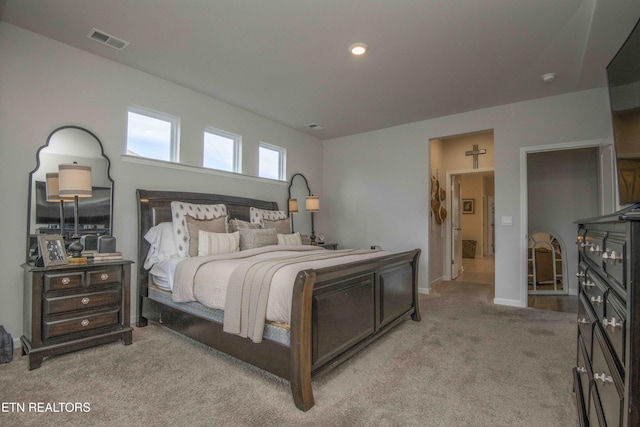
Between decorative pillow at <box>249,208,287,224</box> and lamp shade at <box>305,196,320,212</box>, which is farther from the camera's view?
lamp shade at <box>305,196,320,212</box>

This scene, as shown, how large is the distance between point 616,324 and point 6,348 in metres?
3.63

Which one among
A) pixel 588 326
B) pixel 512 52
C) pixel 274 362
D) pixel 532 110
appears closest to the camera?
pixel 588 326

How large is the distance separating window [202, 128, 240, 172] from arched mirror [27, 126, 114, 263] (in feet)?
4.04

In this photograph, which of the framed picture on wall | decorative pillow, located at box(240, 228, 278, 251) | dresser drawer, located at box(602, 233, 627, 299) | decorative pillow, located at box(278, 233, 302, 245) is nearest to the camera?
dresser drawer, located at box(602, 233, 627, 299)

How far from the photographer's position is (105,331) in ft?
8.79

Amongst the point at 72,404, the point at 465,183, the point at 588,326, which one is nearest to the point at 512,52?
the point at 588,326

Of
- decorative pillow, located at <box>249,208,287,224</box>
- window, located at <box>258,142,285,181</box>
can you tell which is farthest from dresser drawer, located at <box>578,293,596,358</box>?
window, located at <box>258,142,285,181</box>

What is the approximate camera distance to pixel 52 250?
2520 millimetres

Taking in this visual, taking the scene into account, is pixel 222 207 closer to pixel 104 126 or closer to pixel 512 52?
pixel 104 126

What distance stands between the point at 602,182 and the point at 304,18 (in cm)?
403

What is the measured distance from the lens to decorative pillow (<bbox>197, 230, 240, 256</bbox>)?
3209mm

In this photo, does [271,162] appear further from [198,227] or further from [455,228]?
[455,228]

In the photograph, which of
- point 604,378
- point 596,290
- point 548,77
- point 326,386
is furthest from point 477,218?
point 604,378

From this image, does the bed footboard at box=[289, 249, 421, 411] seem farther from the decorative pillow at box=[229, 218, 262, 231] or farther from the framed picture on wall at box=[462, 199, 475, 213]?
the framed picture on wall at box=[462, 199, 475, 213]
